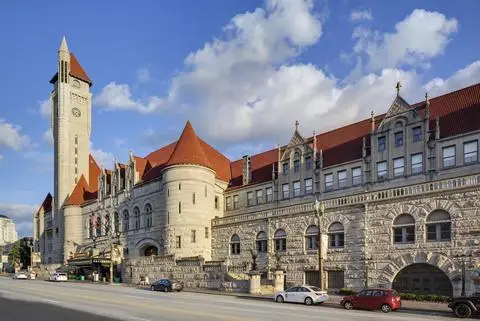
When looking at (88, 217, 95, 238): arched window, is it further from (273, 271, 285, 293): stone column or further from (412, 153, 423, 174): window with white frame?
(412, 153, 423, 174): window with white frame

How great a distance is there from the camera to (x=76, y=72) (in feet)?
273

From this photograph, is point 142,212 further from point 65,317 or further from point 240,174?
point 65,317

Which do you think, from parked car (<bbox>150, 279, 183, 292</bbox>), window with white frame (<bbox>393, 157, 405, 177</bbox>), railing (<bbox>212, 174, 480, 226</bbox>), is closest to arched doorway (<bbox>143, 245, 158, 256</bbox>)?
parked car (<bbox>150, 279, 183, 292</bbox>)

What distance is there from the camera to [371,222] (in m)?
36.4

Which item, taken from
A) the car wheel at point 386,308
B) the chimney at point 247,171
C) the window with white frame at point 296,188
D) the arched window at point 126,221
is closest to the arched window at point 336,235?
the window with white frame at point 296,188

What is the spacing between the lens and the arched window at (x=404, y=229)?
1346 inches

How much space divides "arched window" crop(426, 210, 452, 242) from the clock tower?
60.8 meters

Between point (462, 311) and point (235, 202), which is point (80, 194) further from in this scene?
point (462, 311)

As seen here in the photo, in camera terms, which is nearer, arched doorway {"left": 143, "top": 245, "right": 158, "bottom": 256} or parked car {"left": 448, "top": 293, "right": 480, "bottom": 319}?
parked car {"left": 448, "top": 293, "right": 480, "bottom": 319}

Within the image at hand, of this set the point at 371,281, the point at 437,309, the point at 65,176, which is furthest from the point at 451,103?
the point at 65,176

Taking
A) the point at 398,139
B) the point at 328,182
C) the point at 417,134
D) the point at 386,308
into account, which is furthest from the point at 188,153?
the point at 386,308

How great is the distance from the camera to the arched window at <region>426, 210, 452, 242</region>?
32.2 metres

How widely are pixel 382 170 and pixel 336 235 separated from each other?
7.45 metres

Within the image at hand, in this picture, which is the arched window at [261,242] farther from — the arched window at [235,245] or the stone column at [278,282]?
the stone column at [278,282]
